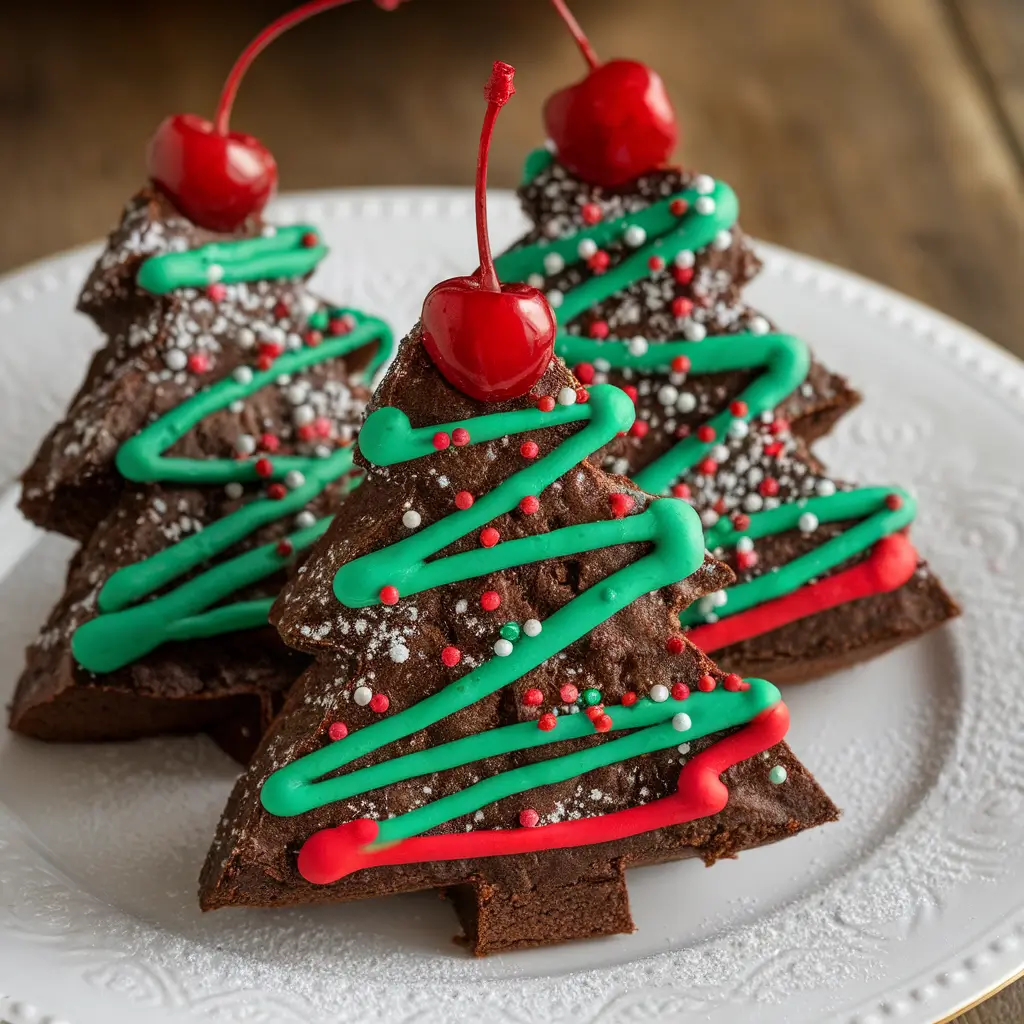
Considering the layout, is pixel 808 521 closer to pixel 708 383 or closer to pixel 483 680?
pixel 708 383

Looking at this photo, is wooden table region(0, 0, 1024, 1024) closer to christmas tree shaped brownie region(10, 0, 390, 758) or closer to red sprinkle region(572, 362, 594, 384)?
christmas tree shaped brownie region(10, 0, 390, 758)

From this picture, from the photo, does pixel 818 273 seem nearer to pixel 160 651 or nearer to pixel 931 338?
pixel 931 338

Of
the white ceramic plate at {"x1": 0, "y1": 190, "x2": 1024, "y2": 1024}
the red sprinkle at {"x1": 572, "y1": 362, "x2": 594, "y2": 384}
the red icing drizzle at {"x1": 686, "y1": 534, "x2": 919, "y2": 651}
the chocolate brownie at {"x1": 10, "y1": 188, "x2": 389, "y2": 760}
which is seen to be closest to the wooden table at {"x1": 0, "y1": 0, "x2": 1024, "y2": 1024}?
the white ceramic plate at {"x1": 0, "y1": 190, "x2": 1024, "y2": 1024}

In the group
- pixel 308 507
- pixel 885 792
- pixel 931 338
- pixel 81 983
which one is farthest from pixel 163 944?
pixel 931 338

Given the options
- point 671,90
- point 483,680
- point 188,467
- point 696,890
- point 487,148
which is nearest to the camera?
point 487,148

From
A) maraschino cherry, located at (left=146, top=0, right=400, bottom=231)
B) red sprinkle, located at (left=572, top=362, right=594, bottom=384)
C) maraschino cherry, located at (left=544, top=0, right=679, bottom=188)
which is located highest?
maraschino cherry, located at (left=146, top=0, right=400, bottom=231)

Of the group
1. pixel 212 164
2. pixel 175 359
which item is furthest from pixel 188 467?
pixel 212 164
